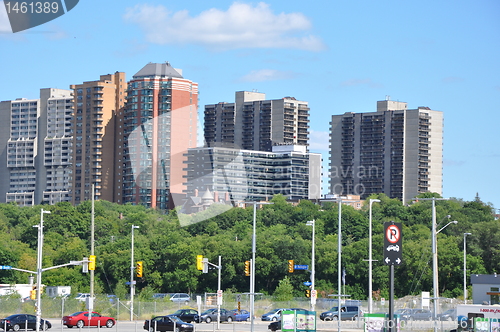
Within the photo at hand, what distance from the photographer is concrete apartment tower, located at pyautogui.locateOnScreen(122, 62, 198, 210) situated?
124875 mm

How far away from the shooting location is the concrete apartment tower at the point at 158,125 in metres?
125

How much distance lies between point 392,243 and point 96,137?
16303 centimetres

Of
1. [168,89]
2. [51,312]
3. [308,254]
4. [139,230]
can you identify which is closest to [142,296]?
[51,312]

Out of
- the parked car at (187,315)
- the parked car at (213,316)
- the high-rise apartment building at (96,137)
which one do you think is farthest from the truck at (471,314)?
the high-rise apartment building at (96,137)

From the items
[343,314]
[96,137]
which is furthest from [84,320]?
[96,137]

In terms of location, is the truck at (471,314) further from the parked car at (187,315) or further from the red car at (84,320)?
the red car at (84,320)

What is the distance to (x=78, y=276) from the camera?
96.4 m

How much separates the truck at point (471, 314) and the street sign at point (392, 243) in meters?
11.4

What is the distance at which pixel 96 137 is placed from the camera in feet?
633

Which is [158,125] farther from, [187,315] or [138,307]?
[187,315]

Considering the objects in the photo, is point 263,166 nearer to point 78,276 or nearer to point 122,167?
point 122,167

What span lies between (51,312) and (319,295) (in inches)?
1254

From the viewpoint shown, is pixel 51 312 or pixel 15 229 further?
pixel 15 229

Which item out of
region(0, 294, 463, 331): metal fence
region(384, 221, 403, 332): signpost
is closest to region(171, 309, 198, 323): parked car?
region(0, 294, 463, 331): metal fence
